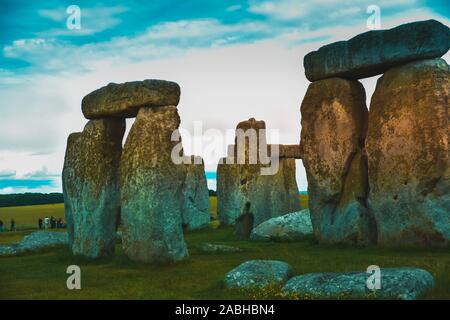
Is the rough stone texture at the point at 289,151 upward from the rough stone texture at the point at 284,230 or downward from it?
upward

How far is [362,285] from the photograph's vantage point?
10047mm

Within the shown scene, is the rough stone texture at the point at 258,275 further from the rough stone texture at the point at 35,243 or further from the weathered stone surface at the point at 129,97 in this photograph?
the rough stone texture at the point at 35,243

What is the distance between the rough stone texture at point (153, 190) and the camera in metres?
15.6

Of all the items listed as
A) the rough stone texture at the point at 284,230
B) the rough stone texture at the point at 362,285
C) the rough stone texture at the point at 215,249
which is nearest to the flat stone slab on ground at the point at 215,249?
the rough stone texture at the point at 215,249

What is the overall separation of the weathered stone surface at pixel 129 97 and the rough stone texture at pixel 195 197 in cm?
1581

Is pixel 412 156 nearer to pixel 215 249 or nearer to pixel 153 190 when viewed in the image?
pixel 215 249

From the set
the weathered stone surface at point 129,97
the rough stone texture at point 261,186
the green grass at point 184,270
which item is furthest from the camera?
the rough stone texture at point 261,186

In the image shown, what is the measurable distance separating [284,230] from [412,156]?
19.4 feet

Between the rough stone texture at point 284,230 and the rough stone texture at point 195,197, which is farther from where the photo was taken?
the rough stone texture at point 195,197

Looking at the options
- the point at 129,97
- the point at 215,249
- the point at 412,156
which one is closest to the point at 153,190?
the point at 129,97

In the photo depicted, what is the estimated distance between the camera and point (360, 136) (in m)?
20.9

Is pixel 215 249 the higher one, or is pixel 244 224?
pixel 244 224

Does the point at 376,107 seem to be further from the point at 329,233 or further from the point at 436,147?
the point at 329,233

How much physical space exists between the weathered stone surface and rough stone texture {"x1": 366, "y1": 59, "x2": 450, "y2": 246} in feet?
22.9
